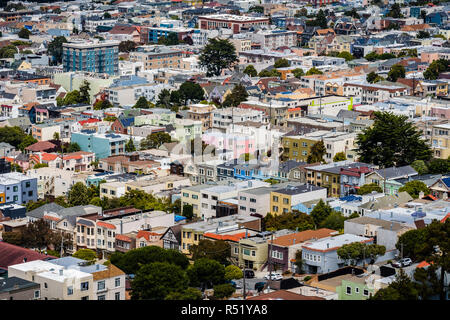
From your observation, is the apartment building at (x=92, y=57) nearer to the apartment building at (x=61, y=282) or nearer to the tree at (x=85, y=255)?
the tree at (x=85, y=255)

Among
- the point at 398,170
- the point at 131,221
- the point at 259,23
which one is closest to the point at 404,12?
the point at 259,23

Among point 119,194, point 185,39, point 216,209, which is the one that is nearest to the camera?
point 216,209

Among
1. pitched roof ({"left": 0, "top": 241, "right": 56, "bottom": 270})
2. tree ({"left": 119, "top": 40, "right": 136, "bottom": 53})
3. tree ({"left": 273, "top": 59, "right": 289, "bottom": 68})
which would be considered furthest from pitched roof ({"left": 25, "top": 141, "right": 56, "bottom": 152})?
tree ({"left": 119, "top": 40, "right": 136, "bottom": 53})

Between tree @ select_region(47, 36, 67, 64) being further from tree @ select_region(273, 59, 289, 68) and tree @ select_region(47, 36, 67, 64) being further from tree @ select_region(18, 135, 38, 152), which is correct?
tree @ select_region(18, 135, 38, 152)

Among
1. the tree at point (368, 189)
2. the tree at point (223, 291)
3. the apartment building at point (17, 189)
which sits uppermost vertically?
the tree at point (368, 189)

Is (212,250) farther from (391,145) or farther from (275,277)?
(391,145)

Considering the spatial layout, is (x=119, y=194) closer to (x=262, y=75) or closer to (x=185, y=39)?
(x=262, y=75)

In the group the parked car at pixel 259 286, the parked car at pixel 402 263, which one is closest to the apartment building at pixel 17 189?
the parked car at pixel 259 286
